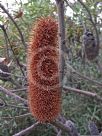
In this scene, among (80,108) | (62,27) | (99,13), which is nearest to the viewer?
(62,27)

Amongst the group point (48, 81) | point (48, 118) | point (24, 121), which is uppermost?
point (48, 81)

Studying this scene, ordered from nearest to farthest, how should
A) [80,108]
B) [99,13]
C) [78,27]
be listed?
[99,13] < [80,108] < [78,27]

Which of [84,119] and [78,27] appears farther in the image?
[78,27]

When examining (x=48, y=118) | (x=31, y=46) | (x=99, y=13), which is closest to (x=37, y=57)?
(x=31, y=46)

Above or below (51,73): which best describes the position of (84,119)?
below

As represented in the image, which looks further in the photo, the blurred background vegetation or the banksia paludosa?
the blurred background vegetation

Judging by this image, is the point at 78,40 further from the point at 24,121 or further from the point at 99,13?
the point at 24,121

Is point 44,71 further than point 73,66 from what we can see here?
No

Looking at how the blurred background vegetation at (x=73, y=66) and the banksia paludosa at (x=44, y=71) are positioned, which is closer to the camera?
the banksia paludosa at (x=44, y=71)
